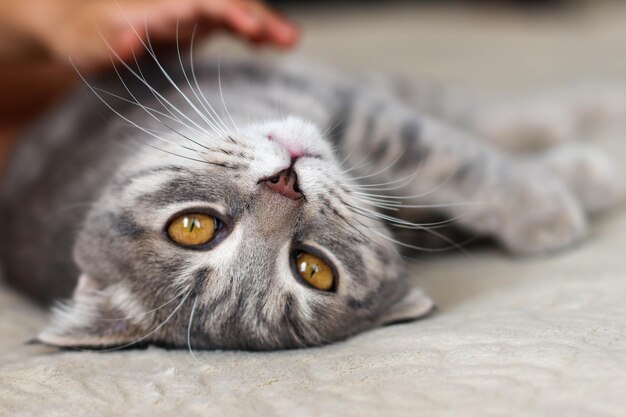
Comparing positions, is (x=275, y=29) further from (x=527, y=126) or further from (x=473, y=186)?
(x=527, y=126)

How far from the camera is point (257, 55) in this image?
214 centimetres

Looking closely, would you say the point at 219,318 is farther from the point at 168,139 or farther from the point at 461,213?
the point at 461,213

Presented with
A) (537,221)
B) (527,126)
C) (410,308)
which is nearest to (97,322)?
(410,308)

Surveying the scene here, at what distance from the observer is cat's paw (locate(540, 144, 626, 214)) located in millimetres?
1690

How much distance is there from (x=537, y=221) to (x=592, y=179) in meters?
0.26

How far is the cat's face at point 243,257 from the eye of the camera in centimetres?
118

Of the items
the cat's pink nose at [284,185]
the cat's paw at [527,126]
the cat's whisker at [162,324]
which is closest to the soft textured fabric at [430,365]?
the cat's whisker at [162,324]

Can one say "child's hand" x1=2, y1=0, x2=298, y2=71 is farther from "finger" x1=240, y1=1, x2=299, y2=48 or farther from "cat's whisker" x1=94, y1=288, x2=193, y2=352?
"cat's whisker" x1=94, y1=288, x2=193, y2=352

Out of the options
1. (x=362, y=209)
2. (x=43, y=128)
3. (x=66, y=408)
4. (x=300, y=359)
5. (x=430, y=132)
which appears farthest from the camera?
(x=43, y=128)

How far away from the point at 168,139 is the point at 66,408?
61cm

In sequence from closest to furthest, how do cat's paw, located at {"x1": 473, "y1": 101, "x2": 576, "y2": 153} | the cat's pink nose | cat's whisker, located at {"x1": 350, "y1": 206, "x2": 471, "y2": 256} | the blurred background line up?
the cat's pink nose, cat's whisker, located at {"x1": 350, "y1": 206, "x2": 471, "y2": 256}, cat's paw, located at {"x1": 473, "y1": 101, "x2": 576, "y2": 153}, the blurred background

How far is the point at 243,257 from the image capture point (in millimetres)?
1179

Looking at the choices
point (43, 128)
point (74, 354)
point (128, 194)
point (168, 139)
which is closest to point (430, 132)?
point (168, 139)

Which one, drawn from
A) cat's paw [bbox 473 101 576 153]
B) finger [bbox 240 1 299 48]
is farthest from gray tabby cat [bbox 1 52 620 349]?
cat's paw [bbox 473 101 576 153]
